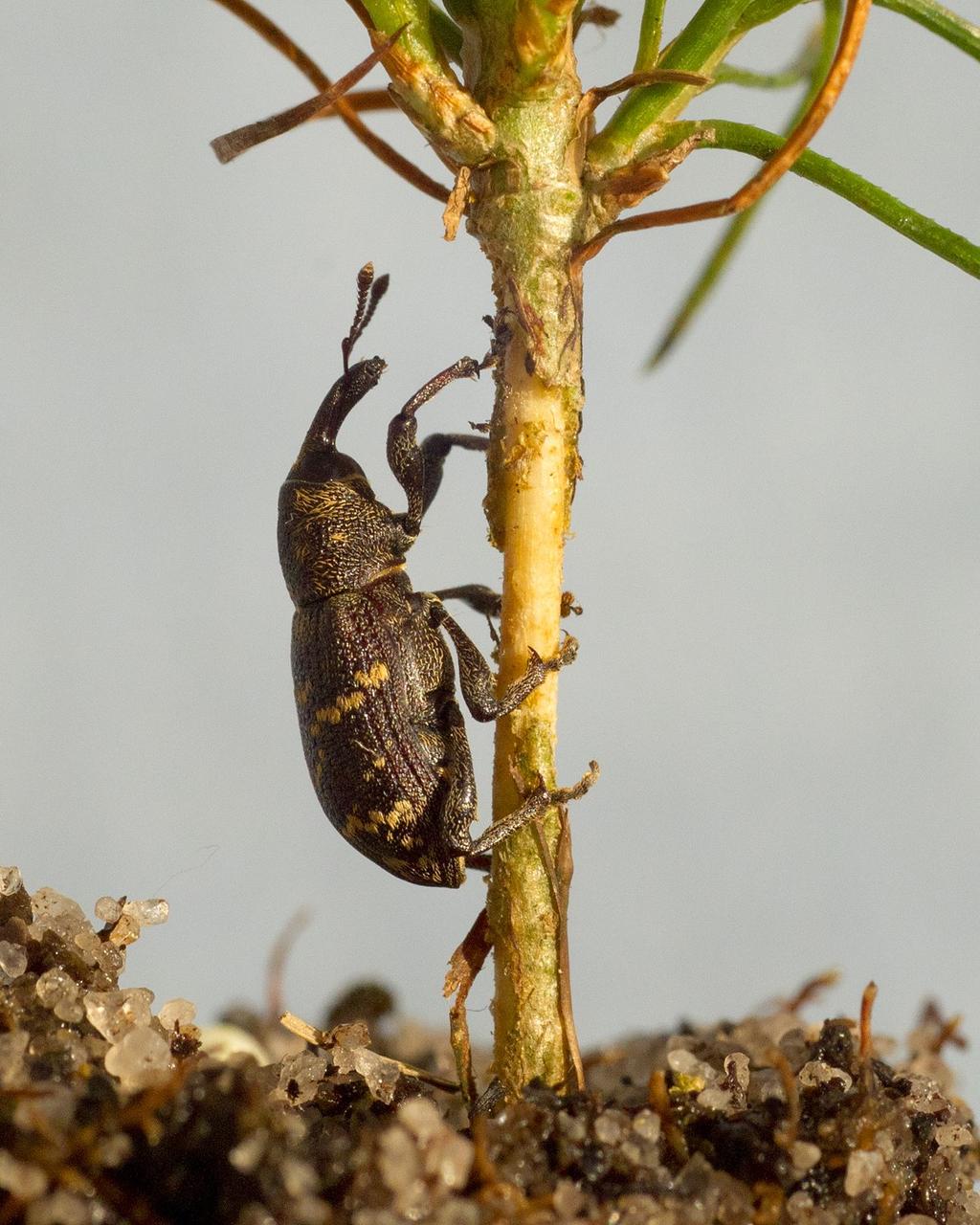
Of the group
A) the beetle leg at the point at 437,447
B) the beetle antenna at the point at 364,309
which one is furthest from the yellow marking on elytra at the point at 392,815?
the beetle antenna at the point at 364,309

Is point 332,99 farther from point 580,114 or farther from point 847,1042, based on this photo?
point 847,1042

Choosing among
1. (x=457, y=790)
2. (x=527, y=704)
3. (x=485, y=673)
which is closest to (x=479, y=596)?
(x=485, y=673)

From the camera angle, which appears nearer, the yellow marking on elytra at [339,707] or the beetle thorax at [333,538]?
the yellow marking on elytra at [339,707]

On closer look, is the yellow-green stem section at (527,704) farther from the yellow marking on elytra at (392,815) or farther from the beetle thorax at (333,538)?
the beetle thorax at (333,538)

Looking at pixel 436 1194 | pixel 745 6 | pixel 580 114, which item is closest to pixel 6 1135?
pixel 436 1194

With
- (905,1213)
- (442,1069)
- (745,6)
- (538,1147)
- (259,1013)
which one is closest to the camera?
(538,1147)

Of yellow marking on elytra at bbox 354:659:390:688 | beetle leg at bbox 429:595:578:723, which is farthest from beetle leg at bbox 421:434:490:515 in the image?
yellow marking on elytra at bbox 354:659:390:688

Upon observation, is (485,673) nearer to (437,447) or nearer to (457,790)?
(457,790)
